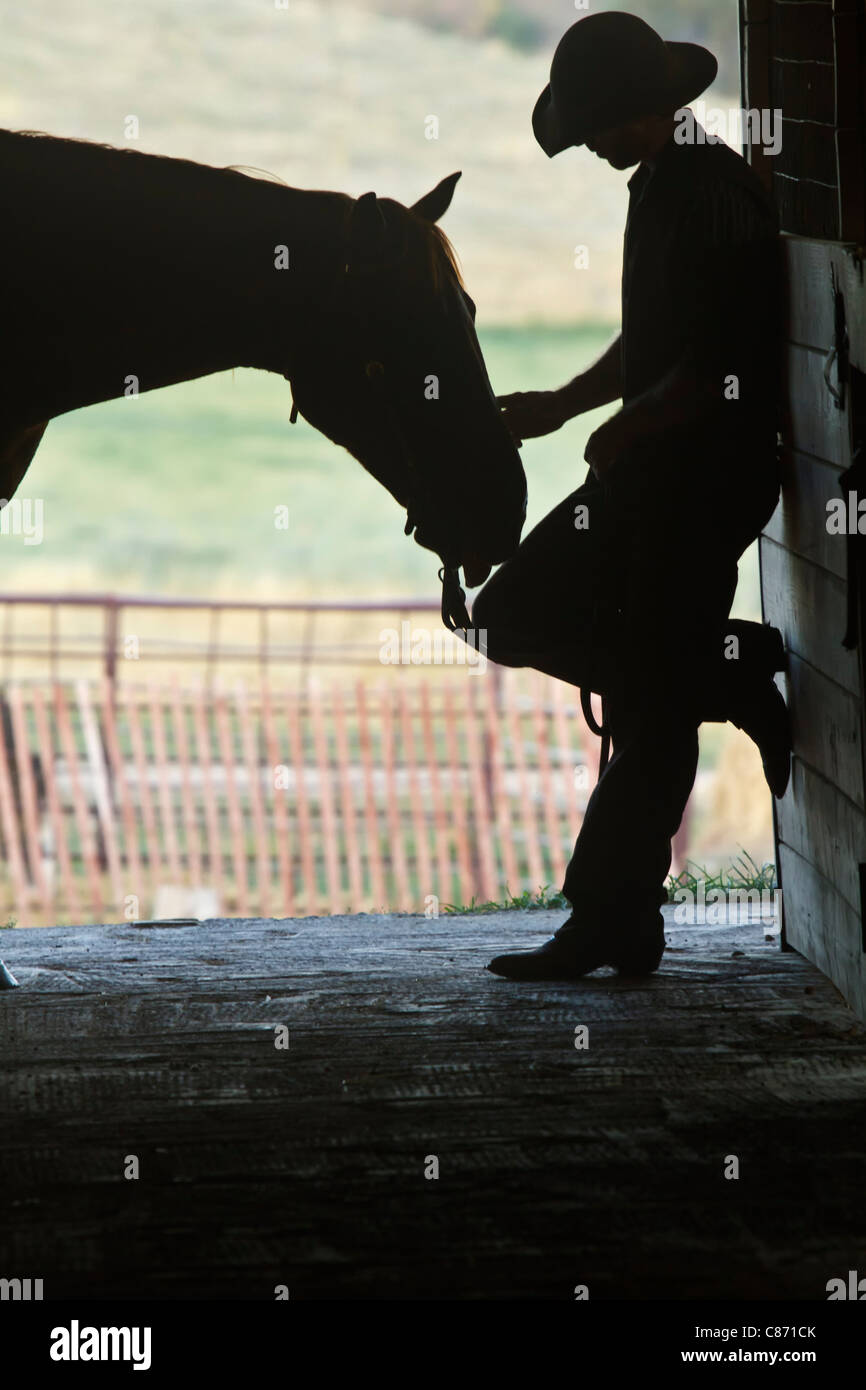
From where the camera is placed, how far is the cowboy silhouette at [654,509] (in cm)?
238

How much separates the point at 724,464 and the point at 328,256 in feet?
2.68

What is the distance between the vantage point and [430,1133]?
1803 millimetres

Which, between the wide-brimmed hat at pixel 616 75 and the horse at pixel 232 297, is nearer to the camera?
the wide-brimmed hat at pixel 616 75

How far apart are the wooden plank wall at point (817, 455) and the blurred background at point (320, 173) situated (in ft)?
25.8

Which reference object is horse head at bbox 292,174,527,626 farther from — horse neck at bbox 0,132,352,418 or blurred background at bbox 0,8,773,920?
blurred background at bbox 0,8,773,920

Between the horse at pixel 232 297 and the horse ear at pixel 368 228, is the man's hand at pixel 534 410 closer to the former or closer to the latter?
the horse at pixel 232 297

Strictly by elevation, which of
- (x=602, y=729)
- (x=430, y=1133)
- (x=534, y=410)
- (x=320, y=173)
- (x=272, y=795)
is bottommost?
(x=430, y=1133)

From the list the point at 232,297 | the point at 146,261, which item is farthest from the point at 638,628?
the point at 146,261

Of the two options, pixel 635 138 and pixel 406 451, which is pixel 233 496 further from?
pixel 635 138

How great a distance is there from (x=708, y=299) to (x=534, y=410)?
0.59 meters

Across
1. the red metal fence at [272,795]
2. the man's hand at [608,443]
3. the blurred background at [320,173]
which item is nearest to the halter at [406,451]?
the man's hand at [608,443]

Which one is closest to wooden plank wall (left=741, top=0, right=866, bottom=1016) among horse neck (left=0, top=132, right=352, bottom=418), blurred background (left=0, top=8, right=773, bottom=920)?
horse neck (left=0, top=132, right=352, bottom=418)

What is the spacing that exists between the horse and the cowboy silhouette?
1.03ft

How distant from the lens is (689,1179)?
1658 mm
